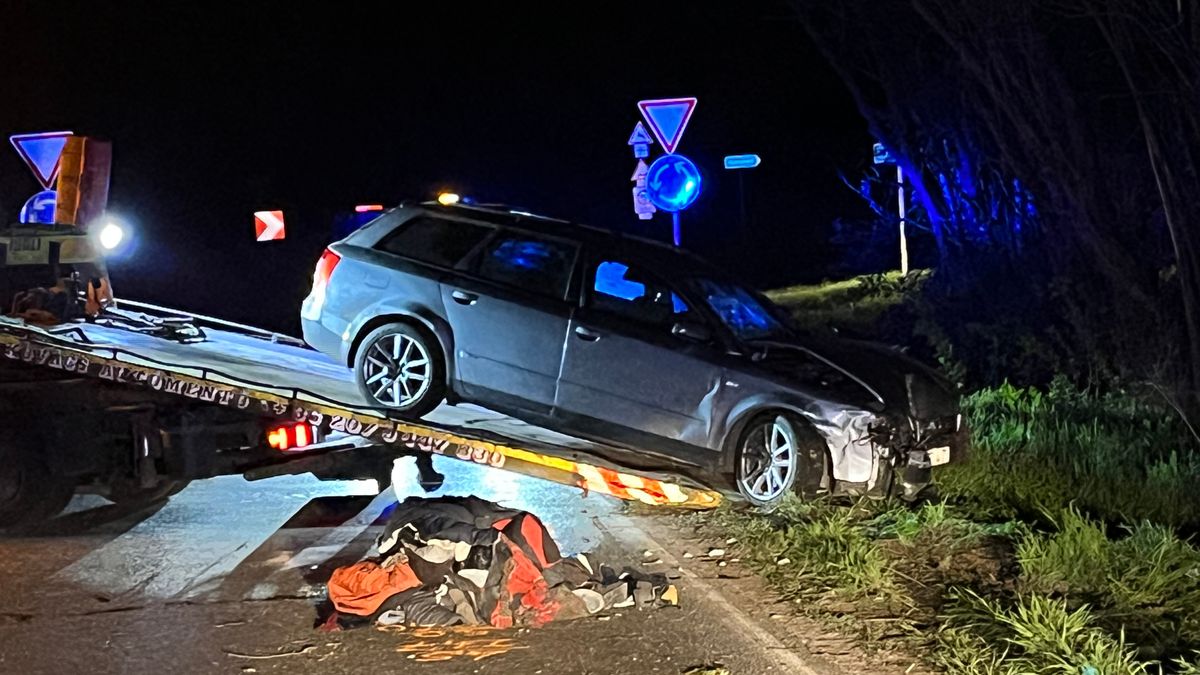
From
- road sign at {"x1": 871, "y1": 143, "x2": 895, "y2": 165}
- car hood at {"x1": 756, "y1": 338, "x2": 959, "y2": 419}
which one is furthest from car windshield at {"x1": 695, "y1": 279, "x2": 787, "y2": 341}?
road sign at {"x1": 871, "y1": 143, "x2": 895, "y2": 165}

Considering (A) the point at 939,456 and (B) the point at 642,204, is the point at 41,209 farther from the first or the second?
(A) the point at 939,456

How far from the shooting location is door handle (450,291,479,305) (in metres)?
6.73

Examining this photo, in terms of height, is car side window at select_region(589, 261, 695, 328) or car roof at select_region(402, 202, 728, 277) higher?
car roof at select_region(402, 202, 728, 277)

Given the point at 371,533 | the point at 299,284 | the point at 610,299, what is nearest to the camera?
the point at 610,299

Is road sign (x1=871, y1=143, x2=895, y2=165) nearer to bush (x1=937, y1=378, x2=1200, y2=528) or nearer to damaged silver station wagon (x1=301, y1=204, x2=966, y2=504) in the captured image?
bush (x1=937, y1=378, x2=1200, y2=528)

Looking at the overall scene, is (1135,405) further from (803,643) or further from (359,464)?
(359,464)

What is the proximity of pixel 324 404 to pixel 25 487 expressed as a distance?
2.39 m

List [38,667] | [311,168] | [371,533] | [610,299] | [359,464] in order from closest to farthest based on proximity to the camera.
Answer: [38,667] < [610,299] < [371,533] < [359,464] < [311,168]

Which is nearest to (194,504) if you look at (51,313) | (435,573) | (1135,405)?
(51,313)

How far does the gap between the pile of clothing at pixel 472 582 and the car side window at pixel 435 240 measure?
1.69 meters

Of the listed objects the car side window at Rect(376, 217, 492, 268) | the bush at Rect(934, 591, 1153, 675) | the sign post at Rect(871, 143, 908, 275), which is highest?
the sign post at Rect(871, 143, 908, 275)

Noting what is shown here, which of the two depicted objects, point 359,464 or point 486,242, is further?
point 359,464

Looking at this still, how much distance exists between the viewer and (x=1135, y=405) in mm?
10242

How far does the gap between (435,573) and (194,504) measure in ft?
12.0
